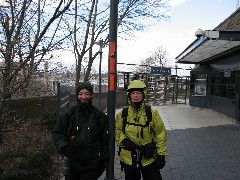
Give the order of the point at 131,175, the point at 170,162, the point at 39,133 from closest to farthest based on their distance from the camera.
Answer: the point at 131,175 → the point at 170,162 → the point at 39,133

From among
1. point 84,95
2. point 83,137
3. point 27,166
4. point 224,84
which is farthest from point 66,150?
point 224,84

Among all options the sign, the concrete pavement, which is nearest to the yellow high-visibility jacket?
the concrete pavement

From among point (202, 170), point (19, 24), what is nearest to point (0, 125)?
point (19, 24)

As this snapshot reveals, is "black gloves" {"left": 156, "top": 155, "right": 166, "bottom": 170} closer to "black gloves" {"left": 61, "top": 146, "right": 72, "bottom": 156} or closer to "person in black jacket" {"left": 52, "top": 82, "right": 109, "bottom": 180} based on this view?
"person in black jacket" {"left": 52, "top": 82, "right": 109, "bottom": 180}

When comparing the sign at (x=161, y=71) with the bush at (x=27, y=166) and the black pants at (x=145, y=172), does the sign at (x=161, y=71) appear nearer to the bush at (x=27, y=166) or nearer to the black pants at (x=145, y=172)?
the bush at (x=27, y=166)

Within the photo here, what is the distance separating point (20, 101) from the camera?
10961mm

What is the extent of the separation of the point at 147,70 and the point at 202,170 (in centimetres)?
1829

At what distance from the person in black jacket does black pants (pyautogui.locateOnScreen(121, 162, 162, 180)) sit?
323mm

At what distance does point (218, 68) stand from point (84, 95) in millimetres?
14890

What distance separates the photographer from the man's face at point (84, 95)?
3781 millimetres

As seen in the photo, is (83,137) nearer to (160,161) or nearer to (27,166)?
(160,161)

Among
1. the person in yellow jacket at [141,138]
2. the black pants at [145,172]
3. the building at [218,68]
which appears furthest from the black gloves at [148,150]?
the building at [218,68]

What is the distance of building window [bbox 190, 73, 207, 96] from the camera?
20239mm

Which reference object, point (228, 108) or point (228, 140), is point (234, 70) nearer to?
point (228, 108)
